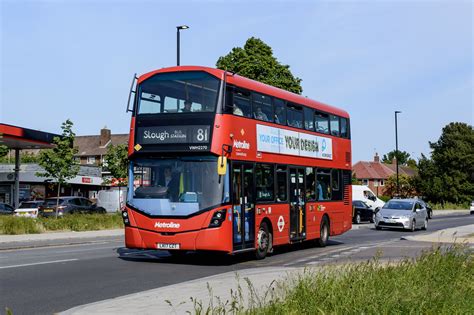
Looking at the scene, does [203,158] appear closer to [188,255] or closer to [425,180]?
[188,255]

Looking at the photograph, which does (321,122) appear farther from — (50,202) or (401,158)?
(401,158)

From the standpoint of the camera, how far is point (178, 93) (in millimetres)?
15992

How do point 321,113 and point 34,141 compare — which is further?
point 34,141

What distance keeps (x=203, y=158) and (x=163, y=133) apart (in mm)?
1151

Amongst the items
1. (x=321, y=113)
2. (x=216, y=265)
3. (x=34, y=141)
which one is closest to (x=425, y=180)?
(x=34, y=141)

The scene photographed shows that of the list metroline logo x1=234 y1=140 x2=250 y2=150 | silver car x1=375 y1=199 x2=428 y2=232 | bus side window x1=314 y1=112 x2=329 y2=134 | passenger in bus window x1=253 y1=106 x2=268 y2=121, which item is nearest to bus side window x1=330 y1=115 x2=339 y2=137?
bus side window x1=314 y1=112 x2=329 y2=134

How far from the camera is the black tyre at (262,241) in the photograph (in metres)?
17.2

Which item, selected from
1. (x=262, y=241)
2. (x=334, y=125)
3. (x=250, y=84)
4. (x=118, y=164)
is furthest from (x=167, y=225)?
(x=118, y=164)

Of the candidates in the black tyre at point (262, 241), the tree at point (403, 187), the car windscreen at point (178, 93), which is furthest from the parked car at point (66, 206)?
the tree at point (403, 187)

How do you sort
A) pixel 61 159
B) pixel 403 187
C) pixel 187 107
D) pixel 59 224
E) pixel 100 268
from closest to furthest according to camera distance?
pixel 100 268
pixel 187 107
pixel 59 224
pixel 61 159
pixel 403 187

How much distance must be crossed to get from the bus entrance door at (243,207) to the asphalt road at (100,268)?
1.98 ft

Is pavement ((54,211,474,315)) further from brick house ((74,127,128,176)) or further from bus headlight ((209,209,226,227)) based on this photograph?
brick house ((74,127,128,176))

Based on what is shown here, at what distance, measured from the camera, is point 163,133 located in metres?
15.9

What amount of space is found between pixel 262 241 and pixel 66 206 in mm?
24830
